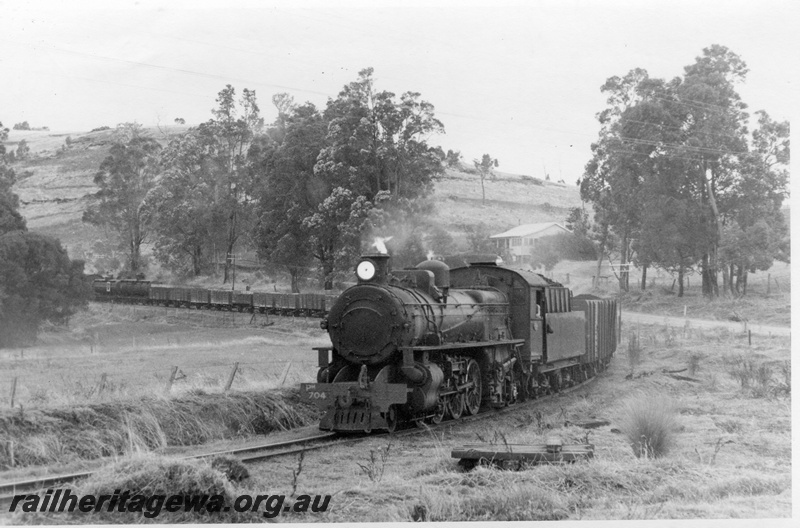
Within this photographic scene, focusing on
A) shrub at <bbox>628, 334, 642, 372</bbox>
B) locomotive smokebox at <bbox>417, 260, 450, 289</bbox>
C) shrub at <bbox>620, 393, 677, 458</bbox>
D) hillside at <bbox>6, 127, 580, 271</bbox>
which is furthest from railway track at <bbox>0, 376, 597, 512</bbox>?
hillside at <bbox>6, 127, 580, 271</bbox>

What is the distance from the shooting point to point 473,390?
16.6m

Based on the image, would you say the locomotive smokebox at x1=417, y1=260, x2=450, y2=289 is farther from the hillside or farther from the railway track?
the hillside

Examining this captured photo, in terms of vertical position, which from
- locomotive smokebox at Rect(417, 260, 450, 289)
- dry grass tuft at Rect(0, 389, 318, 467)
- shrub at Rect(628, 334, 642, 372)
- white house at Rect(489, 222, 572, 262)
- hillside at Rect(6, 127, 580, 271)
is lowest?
shrub at Rect(628, 334, 642, 372)

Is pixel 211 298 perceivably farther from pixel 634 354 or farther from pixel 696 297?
pixel 634 354

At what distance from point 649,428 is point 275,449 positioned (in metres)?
5.79

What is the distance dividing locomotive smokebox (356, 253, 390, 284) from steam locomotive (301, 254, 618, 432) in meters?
0.02

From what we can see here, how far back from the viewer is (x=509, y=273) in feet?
61.6

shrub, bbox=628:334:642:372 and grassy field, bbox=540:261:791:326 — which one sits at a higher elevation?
grassy field, bbox=540:261:791:326

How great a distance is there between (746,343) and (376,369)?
Answer: 61.2 ft

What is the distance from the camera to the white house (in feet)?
153

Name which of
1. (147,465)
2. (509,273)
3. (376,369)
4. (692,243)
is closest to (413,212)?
(692,243)

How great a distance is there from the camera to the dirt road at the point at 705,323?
103 feet

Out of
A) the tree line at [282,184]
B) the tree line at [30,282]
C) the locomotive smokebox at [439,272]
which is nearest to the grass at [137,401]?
A: the tree line at [30,282]

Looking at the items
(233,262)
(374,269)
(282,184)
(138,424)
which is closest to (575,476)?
(374,269)
